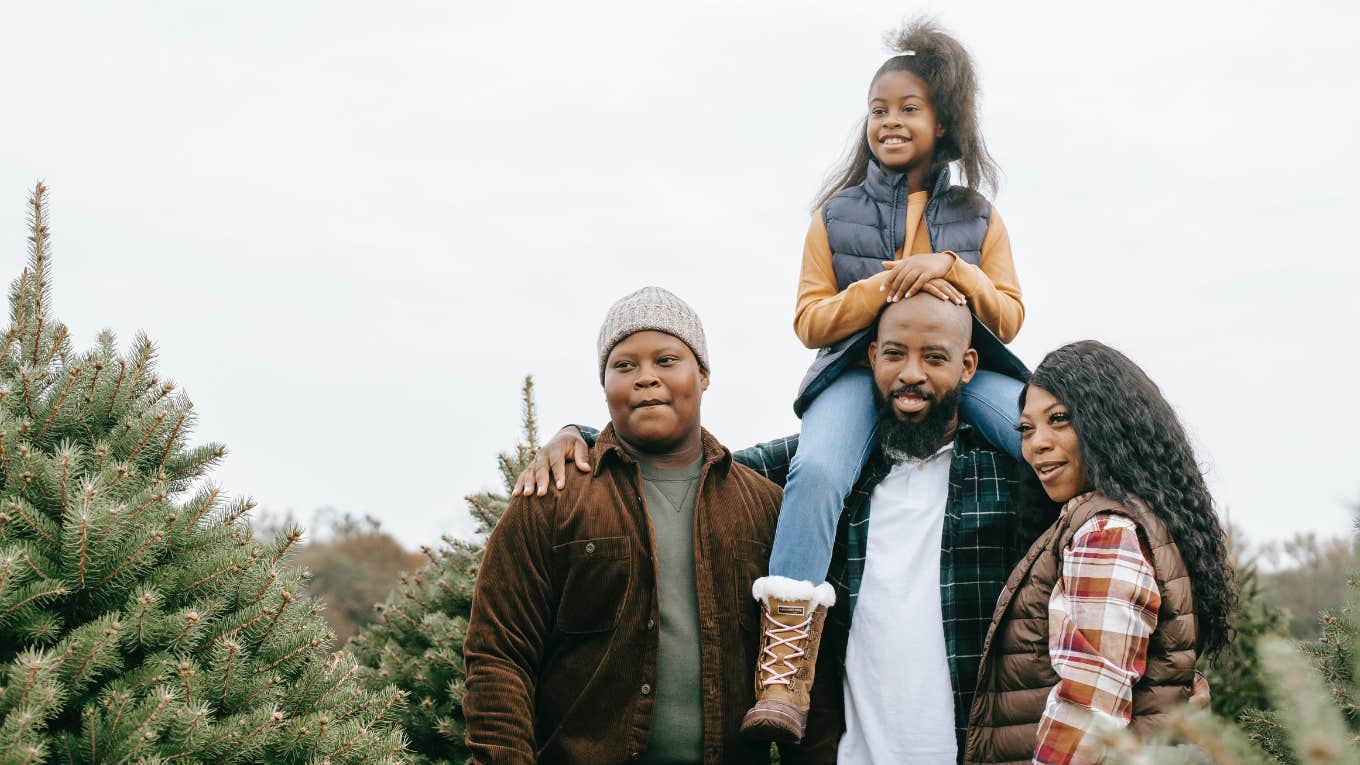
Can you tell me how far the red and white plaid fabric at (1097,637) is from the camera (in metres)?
3.01

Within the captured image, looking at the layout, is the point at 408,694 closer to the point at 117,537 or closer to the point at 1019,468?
the point at 117,537

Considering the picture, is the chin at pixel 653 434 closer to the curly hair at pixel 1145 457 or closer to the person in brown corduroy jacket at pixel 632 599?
the person in brown corduroy jacket at pixel 632 599

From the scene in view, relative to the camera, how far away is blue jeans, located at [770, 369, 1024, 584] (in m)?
3.76

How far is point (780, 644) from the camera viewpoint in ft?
11.9

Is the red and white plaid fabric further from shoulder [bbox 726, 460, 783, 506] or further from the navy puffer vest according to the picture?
the navy puffer vest

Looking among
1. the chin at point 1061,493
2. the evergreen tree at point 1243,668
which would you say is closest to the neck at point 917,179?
the chin at point 1061,493

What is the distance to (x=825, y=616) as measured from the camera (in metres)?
3.83

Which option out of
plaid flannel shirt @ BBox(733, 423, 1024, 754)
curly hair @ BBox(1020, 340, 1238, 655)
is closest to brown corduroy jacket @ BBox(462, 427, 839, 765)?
plaid flannel shirt @ BBox(733, 423, 1024, 754)

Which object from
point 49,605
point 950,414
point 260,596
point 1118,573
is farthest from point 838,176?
point 49,605

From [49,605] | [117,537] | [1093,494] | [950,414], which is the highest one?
[950,414]

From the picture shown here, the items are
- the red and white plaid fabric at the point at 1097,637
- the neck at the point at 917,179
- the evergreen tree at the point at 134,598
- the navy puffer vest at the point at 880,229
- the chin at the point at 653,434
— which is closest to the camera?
the evergreen tree at the point at 134,598

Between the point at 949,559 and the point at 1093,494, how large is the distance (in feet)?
2.11

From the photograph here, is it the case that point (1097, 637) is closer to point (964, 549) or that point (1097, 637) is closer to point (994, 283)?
point (964, 549)

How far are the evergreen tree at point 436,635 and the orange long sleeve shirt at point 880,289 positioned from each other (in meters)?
1.55
